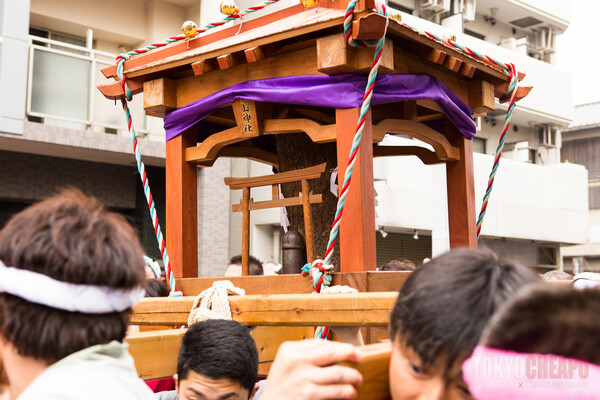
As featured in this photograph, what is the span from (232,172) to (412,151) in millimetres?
7555

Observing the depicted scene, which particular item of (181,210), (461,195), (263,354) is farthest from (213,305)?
(461,195)

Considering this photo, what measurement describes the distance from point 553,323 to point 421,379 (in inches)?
10.1

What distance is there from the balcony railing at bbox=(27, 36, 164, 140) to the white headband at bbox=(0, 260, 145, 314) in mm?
7615

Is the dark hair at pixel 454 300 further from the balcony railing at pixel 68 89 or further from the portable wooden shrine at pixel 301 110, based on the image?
the balcony railing at pixel 68 89

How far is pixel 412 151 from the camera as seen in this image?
424 centimetres

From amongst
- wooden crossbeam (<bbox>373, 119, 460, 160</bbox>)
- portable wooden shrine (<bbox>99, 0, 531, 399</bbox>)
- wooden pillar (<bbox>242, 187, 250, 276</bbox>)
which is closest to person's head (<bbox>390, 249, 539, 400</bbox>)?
portable wooden shrine (<bbox>99, 0, 531, 399</bbox>)

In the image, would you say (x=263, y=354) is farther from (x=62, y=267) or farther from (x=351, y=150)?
(x=62, y=267)

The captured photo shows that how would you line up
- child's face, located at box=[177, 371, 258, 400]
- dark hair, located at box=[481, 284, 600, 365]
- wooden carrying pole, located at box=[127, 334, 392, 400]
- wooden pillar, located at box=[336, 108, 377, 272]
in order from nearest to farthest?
dark hair, located at box=[481, 284, 600, 365] → wooden carrying pole, located at box=[127, 334, 392, 400] → child's face, located at box=[177, 371, 258, 400] → wooden pillar, located at box=[336, 108, 377, 272]

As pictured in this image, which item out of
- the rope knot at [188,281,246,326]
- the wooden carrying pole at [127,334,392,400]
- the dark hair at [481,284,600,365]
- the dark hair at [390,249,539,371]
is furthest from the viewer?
the rope knot at [188,281,246,326]

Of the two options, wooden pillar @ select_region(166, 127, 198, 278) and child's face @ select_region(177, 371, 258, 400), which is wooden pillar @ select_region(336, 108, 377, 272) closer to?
child's face @ select_region(177, 371, 258, 400)

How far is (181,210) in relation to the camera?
11.7 feet

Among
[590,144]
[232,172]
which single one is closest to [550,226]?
[590,144]

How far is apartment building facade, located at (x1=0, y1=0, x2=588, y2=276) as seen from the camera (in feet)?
28.3

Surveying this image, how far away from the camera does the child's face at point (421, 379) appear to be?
0.99 m
